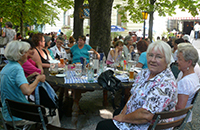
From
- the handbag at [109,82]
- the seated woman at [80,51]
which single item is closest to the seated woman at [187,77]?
the handbag at [109,82]

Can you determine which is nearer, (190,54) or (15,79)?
(15,79)

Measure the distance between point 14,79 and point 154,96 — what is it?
5.53 feet

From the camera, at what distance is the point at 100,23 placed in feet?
22.0

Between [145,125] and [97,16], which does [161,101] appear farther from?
[97,16]

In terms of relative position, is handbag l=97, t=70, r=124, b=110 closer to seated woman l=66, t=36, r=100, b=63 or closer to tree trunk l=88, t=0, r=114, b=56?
seated woman l=66, t=36, r=100, b=63

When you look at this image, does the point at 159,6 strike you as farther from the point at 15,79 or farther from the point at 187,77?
the point at 15,79

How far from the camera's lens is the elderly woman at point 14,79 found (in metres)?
2.66

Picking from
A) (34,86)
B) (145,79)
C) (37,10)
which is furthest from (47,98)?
(37,10)

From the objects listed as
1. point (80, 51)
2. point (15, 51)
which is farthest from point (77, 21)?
point (15, 51)

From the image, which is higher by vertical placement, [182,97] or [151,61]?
[151,61]

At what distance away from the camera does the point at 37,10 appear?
47.1 ft

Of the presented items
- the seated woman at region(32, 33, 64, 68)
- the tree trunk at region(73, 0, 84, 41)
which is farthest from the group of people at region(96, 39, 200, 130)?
the tree trunk at region(73, 0, 84, 41)

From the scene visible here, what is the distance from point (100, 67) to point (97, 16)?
2843 millimetres

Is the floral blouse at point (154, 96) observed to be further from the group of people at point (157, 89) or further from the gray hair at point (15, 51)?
the gray hair at point (15, 51)
